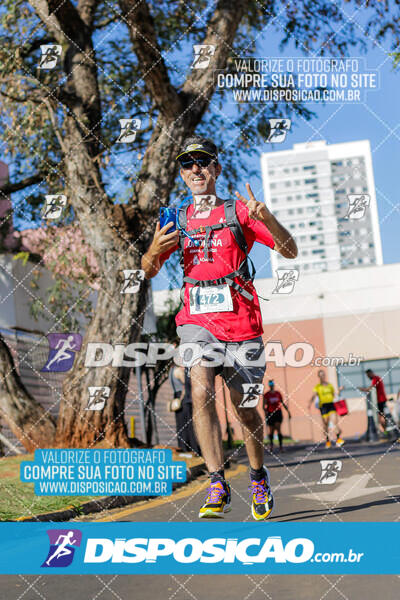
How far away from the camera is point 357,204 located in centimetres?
504

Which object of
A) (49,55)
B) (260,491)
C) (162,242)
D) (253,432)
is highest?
(49,55)

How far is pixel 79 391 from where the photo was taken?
30.9 feet

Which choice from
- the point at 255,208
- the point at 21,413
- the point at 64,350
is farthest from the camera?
the point at 21,413

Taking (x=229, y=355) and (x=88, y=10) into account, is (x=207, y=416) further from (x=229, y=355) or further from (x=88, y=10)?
(x=88, y=10)

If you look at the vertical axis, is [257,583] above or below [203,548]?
below

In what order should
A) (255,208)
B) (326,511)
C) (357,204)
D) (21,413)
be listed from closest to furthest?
1. (255,208)
2. (357,204)
3. (326,511)
4. (21,413)

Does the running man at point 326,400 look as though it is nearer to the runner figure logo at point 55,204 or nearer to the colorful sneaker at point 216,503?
the runner figure logo at point 55,204

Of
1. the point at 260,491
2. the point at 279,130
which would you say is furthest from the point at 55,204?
the point at 260,491

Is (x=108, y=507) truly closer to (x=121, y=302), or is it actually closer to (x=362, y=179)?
(x=121, y=302)

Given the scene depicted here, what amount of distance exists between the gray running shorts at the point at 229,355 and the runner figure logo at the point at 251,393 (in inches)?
0.6

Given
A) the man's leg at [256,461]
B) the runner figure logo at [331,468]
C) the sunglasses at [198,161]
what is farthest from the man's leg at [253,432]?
the sunglasses at [198,161]

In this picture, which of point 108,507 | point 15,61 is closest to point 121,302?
point 108,507

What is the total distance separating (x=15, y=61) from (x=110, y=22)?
216 centimetres

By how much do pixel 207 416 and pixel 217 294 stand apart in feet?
1.96
